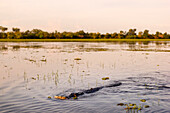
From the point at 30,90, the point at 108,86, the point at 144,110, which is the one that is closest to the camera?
the point at 144,110

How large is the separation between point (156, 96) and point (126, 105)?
2.92 metres

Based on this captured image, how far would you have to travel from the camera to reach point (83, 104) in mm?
11477

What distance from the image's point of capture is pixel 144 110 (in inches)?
412

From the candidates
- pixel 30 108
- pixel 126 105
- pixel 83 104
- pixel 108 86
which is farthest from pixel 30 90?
pixel 126 105

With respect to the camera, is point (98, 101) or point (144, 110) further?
point (98, 101)

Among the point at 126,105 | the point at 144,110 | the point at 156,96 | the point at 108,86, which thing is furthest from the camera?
the point at 108,86

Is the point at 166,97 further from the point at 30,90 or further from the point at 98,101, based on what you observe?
the point at 30,90

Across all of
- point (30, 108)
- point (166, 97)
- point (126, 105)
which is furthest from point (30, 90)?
point (166, 97)

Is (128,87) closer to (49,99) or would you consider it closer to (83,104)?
(83,104)

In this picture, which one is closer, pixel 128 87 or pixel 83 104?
pixel 83 104

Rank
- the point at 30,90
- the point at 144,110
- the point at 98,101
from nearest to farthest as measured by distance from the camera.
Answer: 1. the point at 144,110
2. the point at 98,101
3. the point at 30,90

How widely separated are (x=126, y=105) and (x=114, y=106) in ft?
2.25

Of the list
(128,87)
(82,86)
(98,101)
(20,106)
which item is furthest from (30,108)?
(128,87)

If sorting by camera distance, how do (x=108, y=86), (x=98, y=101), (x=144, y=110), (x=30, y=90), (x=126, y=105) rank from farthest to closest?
(x=108, y=86) < (x=30, y=90) < (x=98, y=101) < (x=126, y=105) < (x=144, y=110)
